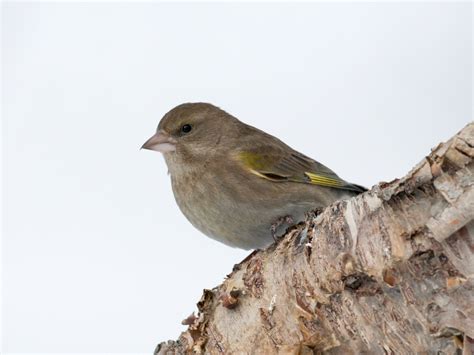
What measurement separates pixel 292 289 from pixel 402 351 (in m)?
0.40

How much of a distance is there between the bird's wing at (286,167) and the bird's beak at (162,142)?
0.36 meters

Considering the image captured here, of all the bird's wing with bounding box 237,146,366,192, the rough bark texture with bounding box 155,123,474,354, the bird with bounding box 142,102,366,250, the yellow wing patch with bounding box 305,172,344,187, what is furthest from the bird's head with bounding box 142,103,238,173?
the rough bark texture with bounding box 155,123,474,354

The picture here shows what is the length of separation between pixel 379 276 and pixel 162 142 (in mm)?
1795

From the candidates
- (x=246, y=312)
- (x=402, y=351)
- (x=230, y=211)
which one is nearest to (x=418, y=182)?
(x=402, y=351)

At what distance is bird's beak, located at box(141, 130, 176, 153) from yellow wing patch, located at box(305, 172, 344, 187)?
0.69m

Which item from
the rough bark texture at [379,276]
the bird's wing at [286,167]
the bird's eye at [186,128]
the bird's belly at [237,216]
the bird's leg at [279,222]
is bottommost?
the rough bark texture at [379,276]

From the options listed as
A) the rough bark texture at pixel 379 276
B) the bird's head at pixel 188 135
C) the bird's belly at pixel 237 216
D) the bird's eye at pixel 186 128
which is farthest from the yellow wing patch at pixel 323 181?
the rough bark texture at pixel 379 276

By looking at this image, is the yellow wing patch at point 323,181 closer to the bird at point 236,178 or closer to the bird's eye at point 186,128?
the bird at point 236,178

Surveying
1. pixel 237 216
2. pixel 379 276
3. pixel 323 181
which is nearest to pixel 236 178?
pixel 237 216

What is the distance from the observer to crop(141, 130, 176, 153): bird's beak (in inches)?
140

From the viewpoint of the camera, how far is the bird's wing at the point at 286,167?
3393mm

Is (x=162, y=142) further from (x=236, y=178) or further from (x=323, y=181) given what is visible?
(x=323, y=181)

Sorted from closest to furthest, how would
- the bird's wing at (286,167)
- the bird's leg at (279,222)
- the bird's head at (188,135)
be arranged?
the bird's leg at (279,222) → the bird's wing at (286,167) → the bird's head at (188,135)

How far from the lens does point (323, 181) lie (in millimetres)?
3486
